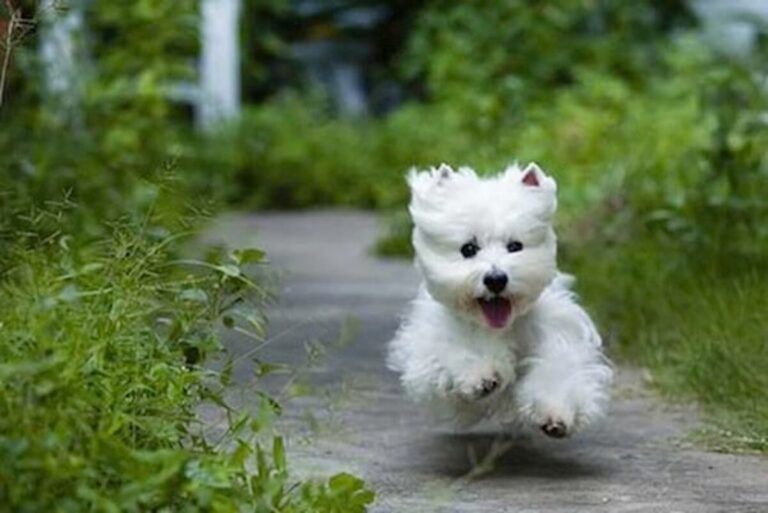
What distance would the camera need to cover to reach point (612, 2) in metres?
16.1

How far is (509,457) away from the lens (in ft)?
17.9

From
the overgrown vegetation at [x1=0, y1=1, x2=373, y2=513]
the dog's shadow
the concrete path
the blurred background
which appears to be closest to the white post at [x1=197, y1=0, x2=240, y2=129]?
the blurred background

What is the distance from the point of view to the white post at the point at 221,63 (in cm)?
1607

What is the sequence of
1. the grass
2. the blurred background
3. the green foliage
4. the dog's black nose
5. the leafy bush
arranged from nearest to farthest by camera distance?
the leafy bush → the dog's black nose → the grass → the blurred background → the green foliage

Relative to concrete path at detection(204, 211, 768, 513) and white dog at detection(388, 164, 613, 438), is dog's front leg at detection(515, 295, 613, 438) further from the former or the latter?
concrete path at detection(204, 211, 768, 513)

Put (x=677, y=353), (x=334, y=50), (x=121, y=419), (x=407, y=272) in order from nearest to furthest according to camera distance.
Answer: (x=121, y=419)
(x=677, y=353)
(x=407, y=272)
(x=334, y=50)

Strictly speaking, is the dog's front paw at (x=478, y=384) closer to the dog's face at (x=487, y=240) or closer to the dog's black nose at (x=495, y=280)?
the dog's face at (x=487, y=240)

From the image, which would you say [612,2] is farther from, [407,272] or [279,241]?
[407,272]

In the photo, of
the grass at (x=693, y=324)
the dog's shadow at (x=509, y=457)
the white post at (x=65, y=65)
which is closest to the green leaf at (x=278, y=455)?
the dog's shadow at (x=509, y=457)

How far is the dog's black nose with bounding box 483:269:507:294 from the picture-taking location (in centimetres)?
500

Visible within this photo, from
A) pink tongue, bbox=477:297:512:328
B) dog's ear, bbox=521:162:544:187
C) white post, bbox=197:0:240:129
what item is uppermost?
dog's ear, bbox=521:162:544:187

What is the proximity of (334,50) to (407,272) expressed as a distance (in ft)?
27.3

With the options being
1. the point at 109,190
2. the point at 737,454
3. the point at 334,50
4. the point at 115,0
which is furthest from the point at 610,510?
the point at 334,50

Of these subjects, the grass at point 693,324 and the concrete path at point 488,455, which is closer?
the concrete path at point 488,455
